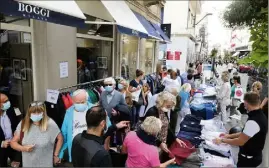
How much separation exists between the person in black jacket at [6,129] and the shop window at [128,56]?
6.10 meters

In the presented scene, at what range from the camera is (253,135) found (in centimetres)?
302

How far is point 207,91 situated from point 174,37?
15.3 metres

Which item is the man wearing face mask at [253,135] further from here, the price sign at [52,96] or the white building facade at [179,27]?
the white building facade at [179,27]

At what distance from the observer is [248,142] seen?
3.09 metres

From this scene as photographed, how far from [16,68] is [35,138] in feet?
7.22

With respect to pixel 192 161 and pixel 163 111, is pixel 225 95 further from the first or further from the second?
pixel 163 111

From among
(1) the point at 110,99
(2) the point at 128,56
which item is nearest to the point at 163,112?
(1) the point at 110,99

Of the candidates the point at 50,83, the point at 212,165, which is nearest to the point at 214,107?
the point at 212,165

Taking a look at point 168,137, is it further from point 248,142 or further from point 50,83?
point 50,83

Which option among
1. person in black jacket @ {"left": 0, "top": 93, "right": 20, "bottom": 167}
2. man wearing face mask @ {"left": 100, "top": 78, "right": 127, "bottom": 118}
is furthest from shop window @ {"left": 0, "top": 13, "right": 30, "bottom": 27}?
man wearing face mask @ {"left": 100, "top": 78, "right": 127, "bottom": 118}

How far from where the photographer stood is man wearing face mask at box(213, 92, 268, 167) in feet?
9.84

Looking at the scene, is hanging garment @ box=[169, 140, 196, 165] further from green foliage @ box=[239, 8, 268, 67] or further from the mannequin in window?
the mannequin in window

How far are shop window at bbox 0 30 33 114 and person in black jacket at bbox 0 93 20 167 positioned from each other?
3.65 ft

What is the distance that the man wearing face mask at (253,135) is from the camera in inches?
118
